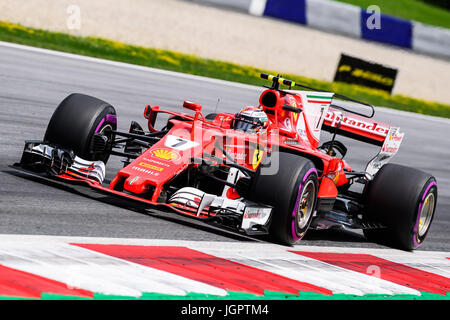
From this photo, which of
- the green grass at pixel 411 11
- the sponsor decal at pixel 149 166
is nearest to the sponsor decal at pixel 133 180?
the sponsor decal at pixel 149 166

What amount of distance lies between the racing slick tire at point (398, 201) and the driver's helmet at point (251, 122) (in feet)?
3.85

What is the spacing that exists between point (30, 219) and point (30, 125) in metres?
4.39

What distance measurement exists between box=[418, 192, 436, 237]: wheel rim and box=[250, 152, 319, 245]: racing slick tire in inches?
69.2

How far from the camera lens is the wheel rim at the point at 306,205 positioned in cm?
685

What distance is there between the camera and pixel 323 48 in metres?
23.3

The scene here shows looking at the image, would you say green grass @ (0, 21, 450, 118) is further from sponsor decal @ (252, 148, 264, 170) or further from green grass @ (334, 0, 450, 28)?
green grass @ (334, 0, 450, 28)

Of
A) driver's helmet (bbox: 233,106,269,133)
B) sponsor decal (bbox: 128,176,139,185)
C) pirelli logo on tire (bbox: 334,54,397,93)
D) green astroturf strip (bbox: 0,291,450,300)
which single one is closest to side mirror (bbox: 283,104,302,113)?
driver's helmet (bbox: 233,106,269,133)

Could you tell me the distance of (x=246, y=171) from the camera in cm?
672

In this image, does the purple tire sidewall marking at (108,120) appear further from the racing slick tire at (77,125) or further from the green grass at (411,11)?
the green grass at (411,11)

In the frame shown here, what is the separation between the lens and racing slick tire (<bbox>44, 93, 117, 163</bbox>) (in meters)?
7.16

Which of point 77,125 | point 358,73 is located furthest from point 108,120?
point 358,73

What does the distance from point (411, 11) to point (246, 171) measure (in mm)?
30745

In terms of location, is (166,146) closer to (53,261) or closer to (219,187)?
(219,187)
